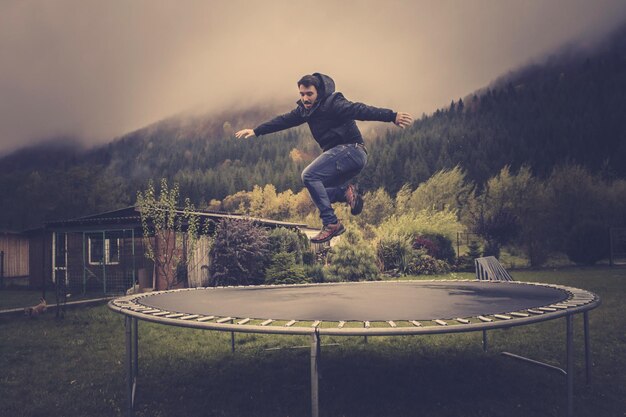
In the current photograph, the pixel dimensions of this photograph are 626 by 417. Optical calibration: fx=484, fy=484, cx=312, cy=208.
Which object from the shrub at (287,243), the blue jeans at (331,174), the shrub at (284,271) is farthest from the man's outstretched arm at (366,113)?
the shrub at (287,243)

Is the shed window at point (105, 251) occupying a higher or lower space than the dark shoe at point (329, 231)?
lower

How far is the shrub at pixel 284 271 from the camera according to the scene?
33.1 feet

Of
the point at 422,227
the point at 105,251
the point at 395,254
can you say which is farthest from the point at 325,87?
the point at 422,227

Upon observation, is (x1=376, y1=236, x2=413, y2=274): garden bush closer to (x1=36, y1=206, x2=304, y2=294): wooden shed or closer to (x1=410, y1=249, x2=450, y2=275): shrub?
(x1=410, y1=249, x2=450, y2=275): shrub

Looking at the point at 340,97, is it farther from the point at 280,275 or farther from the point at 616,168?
the point at 616,168

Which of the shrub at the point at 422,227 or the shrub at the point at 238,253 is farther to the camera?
the shrub at the point at 422,227

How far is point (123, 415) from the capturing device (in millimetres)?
2918

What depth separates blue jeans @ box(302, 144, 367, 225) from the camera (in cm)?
338

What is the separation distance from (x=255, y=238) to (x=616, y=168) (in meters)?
31.6

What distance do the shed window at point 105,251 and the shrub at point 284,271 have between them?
17.4ft

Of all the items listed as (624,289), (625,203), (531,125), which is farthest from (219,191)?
(624,289)

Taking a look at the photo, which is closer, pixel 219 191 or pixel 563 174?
pixel 563 174

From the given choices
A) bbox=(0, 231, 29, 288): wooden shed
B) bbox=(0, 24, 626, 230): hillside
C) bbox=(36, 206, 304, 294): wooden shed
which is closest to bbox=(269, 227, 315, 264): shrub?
bbox=(36, 206, 304, 294): wooden shed

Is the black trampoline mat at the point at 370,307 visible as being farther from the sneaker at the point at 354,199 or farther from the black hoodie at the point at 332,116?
the black hoodie at the point at 332,116
